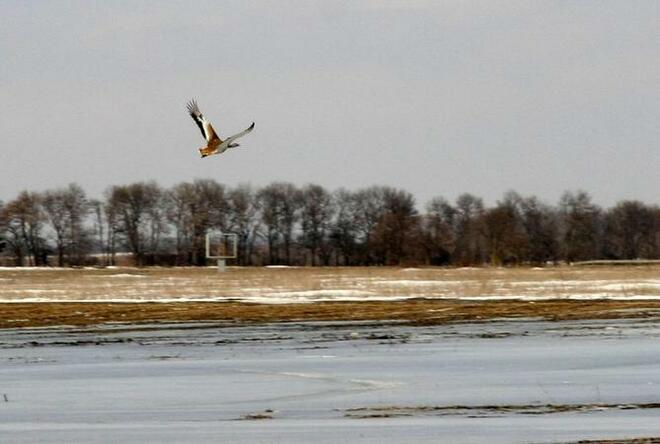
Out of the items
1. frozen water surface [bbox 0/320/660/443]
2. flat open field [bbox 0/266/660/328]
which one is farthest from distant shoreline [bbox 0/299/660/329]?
frozen water surface [bbox 0/320/660/443]

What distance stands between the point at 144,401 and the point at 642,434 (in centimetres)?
582

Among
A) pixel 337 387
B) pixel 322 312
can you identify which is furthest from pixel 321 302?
pixel 337 387

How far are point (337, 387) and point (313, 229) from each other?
13697 centimetres

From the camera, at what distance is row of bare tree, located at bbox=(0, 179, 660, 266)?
13800 cm

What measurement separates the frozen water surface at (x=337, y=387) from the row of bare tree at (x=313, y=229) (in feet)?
347

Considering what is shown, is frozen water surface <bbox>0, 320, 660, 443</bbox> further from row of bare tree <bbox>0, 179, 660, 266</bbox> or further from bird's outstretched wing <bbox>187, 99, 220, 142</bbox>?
row of bare tree <bbox>0, 179, 660, 266</bbox>

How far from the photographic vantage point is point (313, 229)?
6038 inches

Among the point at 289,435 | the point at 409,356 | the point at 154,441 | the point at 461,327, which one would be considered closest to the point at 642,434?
the point at 289,435

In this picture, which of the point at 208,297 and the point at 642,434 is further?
the point at 208,297

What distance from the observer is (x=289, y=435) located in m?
12.5

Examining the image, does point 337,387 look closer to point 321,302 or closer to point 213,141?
point 213,141

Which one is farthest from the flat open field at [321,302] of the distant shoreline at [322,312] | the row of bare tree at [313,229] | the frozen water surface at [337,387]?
the row of bare tree at [313,229]

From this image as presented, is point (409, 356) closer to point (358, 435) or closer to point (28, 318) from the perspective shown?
point (358, 435)

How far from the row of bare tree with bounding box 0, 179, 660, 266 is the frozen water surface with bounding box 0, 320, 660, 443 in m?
106
